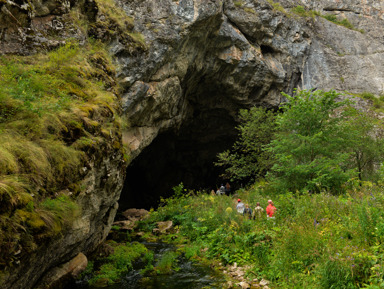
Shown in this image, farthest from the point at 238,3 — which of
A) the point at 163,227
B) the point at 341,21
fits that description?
the point at 163,227

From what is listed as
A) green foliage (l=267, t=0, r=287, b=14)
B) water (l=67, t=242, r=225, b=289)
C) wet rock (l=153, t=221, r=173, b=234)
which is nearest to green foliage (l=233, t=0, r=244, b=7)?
green foliage (l=267, t=0, r=287, b=14)

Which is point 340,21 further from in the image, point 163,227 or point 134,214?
point 163,227

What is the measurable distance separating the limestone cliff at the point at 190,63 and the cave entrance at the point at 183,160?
125mm

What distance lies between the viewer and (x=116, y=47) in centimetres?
1352

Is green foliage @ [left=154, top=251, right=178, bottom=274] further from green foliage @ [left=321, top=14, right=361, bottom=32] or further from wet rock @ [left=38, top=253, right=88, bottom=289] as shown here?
green foliage @ [left=321, top=14, right=361, bottom=32]

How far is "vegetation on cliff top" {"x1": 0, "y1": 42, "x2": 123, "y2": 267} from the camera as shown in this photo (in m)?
3.87

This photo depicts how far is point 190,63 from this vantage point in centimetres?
1816

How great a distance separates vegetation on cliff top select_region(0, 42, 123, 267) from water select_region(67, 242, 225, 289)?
2.94 m

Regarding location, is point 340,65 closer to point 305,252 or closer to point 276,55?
point 276,55

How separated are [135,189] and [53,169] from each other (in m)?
23.7

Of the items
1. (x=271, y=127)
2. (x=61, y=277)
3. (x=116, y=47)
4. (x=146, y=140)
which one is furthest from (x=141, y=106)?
(x=61, y=277)

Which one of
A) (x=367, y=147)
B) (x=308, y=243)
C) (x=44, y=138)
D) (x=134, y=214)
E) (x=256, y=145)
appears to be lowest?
(x=134, y=214)

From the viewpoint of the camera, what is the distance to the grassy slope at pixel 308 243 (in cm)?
479

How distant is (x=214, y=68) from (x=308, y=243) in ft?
51.8
